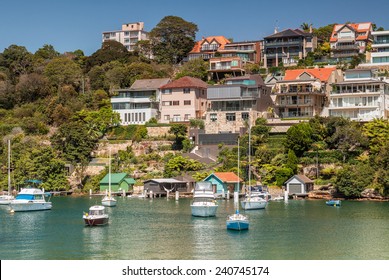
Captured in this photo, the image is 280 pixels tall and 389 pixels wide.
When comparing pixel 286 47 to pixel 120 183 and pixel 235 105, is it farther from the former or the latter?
pixel 120 183

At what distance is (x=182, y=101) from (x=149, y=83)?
6217mm

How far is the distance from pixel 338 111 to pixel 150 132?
73.9 feet

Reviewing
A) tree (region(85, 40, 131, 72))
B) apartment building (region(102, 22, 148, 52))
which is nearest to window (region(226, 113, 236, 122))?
tree (region(85, 40, 131, 72))

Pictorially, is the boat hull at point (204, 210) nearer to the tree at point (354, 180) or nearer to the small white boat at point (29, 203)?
the small white boat at point (29, 203)

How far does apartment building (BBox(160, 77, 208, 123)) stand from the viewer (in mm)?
88188

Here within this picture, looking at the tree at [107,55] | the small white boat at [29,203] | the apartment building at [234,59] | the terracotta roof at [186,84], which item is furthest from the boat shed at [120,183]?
the tree at [107,55]

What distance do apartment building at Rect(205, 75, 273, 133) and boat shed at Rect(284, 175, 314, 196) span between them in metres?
13.9

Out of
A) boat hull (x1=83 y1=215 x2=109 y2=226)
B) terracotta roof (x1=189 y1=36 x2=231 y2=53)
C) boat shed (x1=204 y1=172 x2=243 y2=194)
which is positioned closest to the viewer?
boat hull (x1=83 y1=215 x2=109 y2=226)

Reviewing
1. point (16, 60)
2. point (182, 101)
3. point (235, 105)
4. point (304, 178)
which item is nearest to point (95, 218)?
point (304, 178)

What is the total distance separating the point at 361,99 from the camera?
267ft

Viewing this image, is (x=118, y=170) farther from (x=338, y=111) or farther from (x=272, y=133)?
(x=338, y=111)

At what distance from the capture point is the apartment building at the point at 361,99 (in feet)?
263

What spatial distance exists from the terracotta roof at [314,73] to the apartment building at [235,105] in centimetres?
390

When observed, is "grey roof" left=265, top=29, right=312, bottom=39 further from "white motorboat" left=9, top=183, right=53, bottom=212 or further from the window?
"white motorboat" left=9, top=183, right=53, bottom=212
